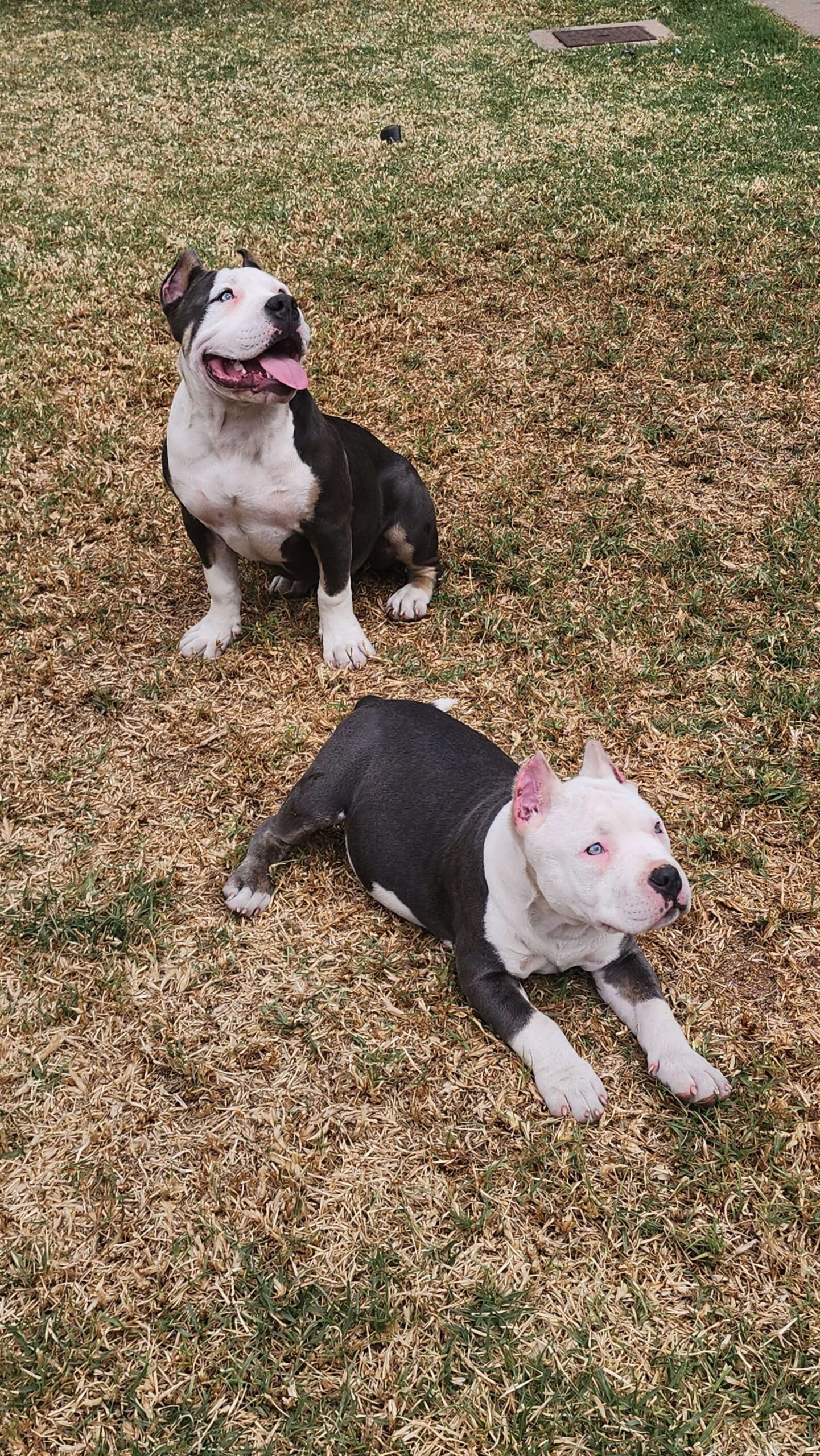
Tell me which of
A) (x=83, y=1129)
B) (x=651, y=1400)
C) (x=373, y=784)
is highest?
(x=373, y=784)

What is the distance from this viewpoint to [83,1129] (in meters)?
2.89

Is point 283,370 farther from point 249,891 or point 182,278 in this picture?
point 249,891

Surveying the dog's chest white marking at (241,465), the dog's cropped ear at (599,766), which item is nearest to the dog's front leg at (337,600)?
the dog's chest white marking at (241,465)

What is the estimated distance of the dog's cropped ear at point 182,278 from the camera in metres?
3.88

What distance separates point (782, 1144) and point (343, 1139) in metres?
1.07

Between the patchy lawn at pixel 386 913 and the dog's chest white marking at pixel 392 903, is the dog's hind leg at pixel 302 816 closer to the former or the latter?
the patchy lawn at pixel 386 913

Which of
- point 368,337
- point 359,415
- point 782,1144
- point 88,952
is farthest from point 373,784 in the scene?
point 368,337

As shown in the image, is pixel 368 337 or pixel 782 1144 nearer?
pixel 782 1144

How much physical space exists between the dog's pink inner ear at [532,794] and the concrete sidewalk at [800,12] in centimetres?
1151

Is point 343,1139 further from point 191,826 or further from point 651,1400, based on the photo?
point 191,826

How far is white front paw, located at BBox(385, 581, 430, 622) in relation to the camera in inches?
182

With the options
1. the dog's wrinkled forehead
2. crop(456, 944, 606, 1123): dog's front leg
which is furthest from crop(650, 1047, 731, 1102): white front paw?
the dog's wrinkled forehead

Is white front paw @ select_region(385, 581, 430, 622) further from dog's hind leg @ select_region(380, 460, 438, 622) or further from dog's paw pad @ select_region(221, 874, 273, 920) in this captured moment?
dog's paw pad @ select_region(221, 874, 273, 920)

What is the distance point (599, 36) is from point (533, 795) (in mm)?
11649
